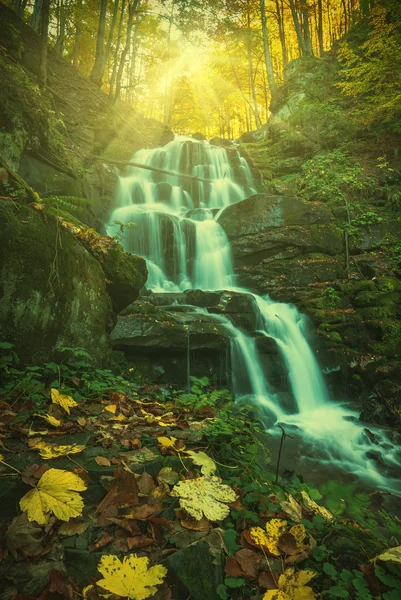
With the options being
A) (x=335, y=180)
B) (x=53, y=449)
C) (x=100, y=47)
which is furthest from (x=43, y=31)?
(x=53, y=449)

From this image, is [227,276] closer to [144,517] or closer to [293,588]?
[144,517]

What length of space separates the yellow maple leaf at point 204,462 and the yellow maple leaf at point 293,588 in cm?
65

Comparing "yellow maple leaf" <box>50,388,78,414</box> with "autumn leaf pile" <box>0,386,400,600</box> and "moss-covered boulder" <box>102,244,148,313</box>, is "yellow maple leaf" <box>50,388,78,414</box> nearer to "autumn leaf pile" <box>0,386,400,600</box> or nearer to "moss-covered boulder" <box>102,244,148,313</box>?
"autumn leaf pile" <box>0,386,400,600</box>

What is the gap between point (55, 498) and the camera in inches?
60.7

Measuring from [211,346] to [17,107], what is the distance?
6.81 m

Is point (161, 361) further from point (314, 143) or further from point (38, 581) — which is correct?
point (314, 143)

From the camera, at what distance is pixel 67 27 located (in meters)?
19.9

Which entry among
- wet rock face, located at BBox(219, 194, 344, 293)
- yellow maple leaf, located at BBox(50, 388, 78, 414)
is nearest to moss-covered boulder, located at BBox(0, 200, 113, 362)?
yellow maple leaf, located at BBox(50, 388, 78, 414)

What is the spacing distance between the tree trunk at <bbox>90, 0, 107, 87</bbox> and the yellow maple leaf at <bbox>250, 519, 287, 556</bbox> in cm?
2042

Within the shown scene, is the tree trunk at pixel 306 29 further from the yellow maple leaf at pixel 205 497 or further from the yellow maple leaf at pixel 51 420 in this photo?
the yellow maple leaf at pixel 205 497

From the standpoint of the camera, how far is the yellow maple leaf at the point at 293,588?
1351 mm

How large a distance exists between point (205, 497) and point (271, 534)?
40 cm

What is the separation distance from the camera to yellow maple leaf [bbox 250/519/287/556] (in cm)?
159

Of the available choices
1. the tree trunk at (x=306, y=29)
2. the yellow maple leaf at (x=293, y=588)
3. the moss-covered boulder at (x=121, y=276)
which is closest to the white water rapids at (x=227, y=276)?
the moss-covered boulder at (x=121, y=276)
